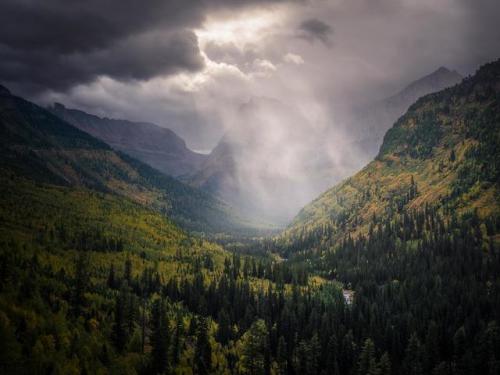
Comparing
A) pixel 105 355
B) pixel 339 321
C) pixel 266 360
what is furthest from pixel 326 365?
pixel 105 355

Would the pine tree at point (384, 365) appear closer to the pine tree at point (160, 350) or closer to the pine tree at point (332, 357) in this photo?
the pine tree at point (332, 357)

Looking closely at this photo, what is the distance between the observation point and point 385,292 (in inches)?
7692

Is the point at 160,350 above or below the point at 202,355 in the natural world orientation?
above

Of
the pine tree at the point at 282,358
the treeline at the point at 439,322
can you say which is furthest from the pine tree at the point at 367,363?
the pine tree at the point at 282,358

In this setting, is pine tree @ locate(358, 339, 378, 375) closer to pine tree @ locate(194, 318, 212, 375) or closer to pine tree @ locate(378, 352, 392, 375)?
pine tree @ locate(378, 352, 392, 375)

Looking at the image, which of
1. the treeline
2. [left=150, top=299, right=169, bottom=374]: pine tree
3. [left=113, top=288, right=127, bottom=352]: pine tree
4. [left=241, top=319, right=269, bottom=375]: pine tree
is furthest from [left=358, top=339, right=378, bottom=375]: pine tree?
[left=113, top=288, right=127, bottom=352]: pine tree

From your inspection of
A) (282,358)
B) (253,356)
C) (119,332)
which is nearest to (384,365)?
(282,358)

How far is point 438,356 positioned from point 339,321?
3966cm

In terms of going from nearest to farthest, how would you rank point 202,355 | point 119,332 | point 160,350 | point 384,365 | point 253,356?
1. point 160,350
2. point 384,365
3. point 119,332
4. point 253,356
5. point 202,355

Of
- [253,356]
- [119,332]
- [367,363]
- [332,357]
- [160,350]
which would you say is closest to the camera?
[160,350]

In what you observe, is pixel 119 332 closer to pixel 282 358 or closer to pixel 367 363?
pixel 282 358

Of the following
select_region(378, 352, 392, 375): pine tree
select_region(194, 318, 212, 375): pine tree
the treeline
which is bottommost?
select_region(194, 318, 212, 375): pine tree

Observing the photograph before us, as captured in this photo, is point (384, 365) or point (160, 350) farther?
point (384, 365)

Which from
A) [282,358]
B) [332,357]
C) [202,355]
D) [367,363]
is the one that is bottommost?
[202,355]
